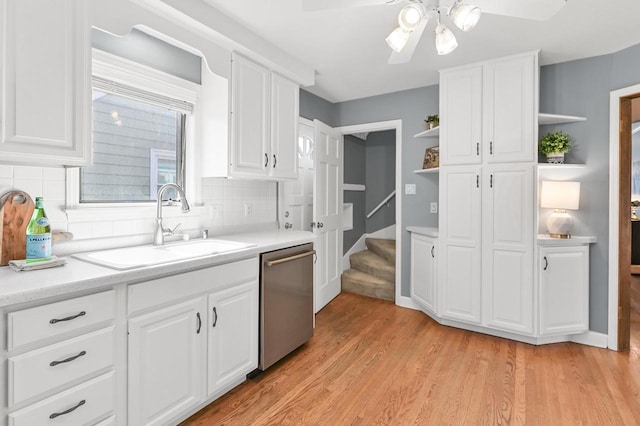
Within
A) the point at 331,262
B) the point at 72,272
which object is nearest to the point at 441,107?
the point at 331,262

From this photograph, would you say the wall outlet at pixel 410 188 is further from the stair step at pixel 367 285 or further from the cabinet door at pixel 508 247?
the stair step at pixel 367 285

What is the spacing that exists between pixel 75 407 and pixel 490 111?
336cm

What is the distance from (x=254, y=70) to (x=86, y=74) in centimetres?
123

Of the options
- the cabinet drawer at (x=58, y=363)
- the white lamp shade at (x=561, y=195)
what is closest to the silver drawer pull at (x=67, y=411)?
the cabinet drawer at (x=58, y=363)

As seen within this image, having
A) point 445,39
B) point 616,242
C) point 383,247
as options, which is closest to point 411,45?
point 445,39

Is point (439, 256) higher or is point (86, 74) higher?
point (86, 74)

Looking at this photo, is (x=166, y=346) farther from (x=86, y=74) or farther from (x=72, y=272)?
(x=86, y=74)

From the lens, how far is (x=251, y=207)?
2.96 metres

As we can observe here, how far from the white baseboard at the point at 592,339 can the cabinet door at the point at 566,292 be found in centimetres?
8

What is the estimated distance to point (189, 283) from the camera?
5.73ft

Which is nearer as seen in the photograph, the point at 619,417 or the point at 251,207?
the point at 619,417

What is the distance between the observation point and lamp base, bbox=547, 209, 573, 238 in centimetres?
278

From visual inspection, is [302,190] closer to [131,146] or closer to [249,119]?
[249,119]

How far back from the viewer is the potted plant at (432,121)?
11.0 feet
